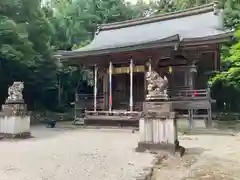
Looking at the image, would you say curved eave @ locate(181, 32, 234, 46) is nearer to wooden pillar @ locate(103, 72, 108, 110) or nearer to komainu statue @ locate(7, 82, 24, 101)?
wooden pillar @ locate(103, 72, 108, 110)

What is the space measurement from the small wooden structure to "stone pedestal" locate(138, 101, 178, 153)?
721 centimetres

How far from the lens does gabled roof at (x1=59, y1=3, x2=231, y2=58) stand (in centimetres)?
1731

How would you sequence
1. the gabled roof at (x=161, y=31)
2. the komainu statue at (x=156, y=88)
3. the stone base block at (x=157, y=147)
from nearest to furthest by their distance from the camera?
the stone base block at (x=157, y=147) < the komainu statue at (x=156, y=88) < the gabled roof at (x=161, y=31)

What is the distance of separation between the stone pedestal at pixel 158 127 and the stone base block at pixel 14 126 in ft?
19.7

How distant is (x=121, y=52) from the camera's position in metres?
18.1

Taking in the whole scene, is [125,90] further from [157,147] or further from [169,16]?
[157,147]

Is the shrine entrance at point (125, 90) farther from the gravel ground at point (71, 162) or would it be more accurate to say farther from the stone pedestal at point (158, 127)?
the stone pedestal at point (158, 127)

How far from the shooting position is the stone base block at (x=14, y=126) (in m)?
12.9

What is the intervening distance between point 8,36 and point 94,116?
7060 mm

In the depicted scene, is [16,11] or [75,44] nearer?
[16,11]

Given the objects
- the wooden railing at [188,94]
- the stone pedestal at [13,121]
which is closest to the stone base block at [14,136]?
the stone pedestal at [13,121]

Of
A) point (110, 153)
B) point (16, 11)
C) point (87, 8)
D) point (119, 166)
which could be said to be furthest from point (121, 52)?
point (87, 8)

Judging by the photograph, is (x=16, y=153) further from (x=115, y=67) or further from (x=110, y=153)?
(x=115, y=67)

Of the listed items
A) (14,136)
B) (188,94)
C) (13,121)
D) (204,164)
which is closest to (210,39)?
(188,94)
